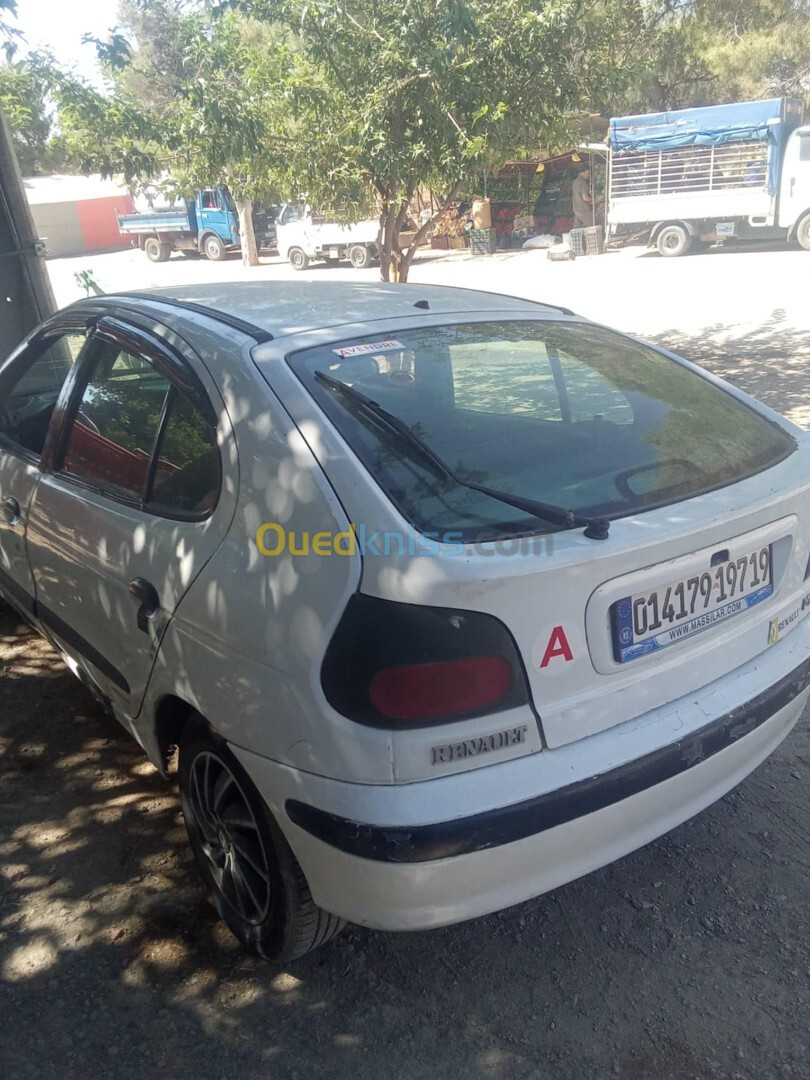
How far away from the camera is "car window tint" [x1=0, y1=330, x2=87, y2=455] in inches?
131

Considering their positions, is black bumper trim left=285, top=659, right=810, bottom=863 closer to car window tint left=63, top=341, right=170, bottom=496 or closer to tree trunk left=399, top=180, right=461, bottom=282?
car window tint left=63, top=341, right=170, bottom=496

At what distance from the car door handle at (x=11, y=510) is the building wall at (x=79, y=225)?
41.1 meters

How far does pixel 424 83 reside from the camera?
586cm

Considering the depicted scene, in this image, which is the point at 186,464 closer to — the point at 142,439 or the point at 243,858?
the point at 142,439

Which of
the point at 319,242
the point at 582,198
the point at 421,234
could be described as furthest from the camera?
the point at 582,198

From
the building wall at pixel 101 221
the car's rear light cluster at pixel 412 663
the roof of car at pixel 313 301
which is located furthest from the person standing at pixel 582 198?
the car's rear light cluster at pixel 412 663

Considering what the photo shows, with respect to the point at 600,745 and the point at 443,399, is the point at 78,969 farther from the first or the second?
the point at 443,399

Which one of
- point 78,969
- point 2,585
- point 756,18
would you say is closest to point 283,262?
point 756,18

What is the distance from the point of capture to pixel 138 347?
2.69 m

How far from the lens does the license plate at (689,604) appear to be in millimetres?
1965

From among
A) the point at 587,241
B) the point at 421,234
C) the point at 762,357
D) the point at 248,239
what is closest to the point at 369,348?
the point at 421,234

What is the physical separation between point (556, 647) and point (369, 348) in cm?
100

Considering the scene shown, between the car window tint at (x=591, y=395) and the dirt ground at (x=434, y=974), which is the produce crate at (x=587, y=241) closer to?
the car window tint at (x=591, y=395)

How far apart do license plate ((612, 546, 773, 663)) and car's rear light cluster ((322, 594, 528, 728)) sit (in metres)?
0.32
